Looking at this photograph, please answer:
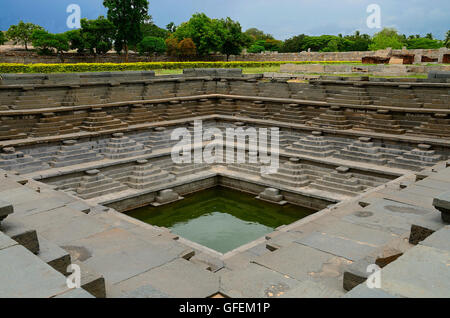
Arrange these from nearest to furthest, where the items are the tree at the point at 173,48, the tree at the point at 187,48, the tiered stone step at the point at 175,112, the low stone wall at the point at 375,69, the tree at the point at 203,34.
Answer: the tiered stone step at the point at 175,112 → the low stone wall at the point at 375,69 → the tree at the point at 187,48 → the tree at the point at 203,34 → the tree at the point at 173,48

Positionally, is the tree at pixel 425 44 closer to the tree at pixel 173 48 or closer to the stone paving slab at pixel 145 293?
the tree at pixel 173 48

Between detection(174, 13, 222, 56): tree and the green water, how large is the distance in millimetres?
28275

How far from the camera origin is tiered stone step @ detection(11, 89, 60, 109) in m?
11.8

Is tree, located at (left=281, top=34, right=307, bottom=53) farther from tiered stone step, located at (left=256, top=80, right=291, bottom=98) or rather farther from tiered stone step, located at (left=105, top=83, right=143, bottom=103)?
tiered stone step, located at (left=105, top=83, right=143, bottom=103)

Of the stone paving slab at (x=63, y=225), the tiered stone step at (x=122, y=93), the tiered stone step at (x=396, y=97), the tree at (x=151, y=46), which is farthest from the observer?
the tree at (x=151, y=46)

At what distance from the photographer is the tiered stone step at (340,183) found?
10.5 m

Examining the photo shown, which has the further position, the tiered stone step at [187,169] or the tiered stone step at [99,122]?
the tiered stone step at [99,122]

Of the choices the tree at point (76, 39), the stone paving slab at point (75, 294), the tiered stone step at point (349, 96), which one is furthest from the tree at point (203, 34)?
the stone paving slab at point (75, 294)

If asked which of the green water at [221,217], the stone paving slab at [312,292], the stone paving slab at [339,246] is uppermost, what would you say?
the stone paving slab at [312,292]

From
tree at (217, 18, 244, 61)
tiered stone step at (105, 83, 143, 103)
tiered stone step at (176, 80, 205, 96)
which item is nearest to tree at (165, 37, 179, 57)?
tree at (217, 18, 244, 61)

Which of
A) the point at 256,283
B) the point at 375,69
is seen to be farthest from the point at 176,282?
the point at 375,69

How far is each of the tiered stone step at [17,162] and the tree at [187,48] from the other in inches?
1119

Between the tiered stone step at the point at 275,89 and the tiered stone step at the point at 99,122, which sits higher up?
the tiered stone step at the point at 275,89
